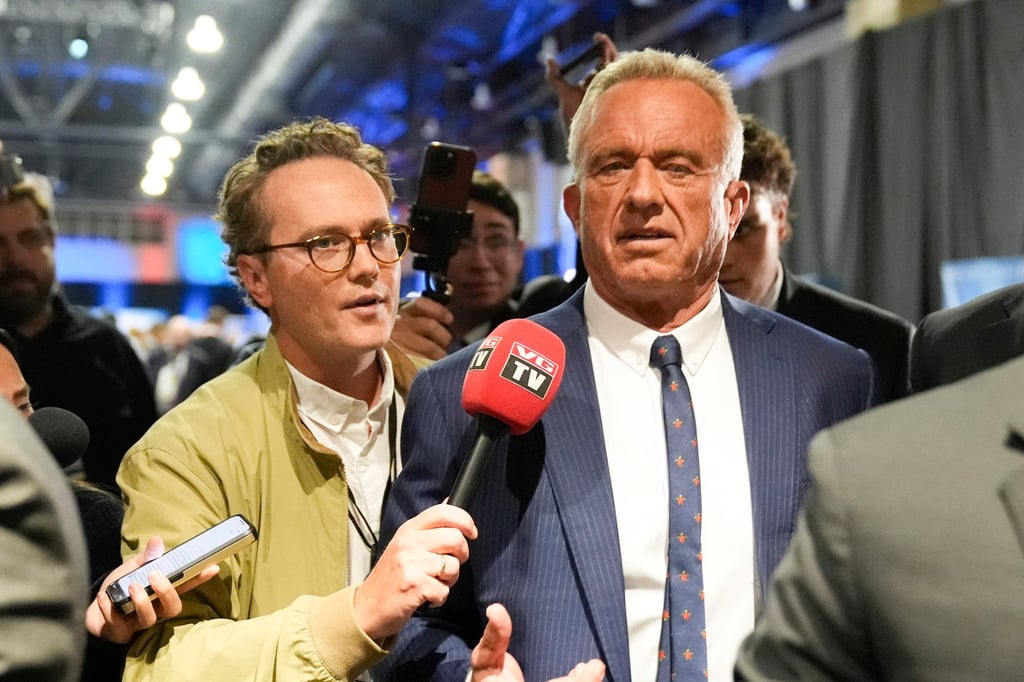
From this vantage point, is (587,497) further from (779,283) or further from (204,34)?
(204,34)

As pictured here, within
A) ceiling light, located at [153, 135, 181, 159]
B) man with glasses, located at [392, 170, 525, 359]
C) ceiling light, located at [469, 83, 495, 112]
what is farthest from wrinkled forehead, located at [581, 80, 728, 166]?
ceiling light, located at [153, 135, 181, 159]

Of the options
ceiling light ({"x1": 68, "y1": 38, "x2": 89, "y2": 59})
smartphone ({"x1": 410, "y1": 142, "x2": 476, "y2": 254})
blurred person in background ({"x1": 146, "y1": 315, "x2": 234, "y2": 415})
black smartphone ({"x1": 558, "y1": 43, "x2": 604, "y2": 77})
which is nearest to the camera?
smartphone ({"x1": 410, "y1": 142, "x2": 476, "y2": 254})

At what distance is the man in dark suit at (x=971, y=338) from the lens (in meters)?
1.92

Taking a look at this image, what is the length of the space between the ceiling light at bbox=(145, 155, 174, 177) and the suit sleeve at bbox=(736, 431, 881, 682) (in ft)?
47.8

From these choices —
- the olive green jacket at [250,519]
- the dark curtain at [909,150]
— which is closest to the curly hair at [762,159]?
the olive green jacket at [250,519]

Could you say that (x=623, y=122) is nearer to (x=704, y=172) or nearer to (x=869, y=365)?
(x=704, y=172)

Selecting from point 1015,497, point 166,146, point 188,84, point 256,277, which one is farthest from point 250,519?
point 166,146

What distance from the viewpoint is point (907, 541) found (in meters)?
0.95

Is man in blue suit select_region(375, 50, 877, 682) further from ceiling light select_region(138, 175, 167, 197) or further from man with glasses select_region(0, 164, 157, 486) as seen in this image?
ceiling light select_region(138, 175, 167, 197)

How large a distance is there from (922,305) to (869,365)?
4.20 meters

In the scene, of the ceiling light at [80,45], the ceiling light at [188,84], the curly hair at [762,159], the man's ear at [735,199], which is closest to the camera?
the man's ear at [735,199]

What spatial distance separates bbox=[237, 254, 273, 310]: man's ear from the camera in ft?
6.61

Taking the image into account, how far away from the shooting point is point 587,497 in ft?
5.17

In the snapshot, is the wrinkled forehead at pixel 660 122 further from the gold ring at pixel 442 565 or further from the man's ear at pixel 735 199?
the gold ring at pixel 442 565
